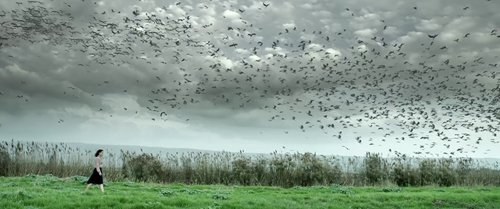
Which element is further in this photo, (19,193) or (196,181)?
(196,181)

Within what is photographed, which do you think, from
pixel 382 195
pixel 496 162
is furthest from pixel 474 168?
pixel 382 195

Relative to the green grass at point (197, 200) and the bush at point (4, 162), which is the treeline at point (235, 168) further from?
the green grass at point (197, 200)

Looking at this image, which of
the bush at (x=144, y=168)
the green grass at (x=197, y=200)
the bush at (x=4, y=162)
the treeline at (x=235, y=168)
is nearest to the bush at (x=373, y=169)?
the treeline at (x=235, y=168)

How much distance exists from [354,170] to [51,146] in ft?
84.9

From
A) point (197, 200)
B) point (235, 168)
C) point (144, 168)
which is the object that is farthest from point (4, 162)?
point (197, 200)

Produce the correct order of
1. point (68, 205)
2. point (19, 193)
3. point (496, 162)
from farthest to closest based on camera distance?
point (496, 162) < point (19, 193) < point (68, 205)

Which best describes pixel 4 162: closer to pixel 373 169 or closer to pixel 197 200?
pixel 197 200

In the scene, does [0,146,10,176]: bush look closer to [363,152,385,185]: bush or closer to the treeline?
the treeline

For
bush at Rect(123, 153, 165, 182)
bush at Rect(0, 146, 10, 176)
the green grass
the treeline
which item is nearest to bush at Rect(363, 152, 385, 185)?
the treeline

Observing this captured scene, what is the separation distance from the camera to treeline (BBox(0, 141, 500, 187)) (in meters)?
41.0

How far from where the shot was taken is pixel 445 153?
4372 centimetres

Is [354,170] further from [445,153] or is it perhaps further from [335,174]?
[445,153]

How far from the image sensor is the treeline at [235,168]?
135 ft

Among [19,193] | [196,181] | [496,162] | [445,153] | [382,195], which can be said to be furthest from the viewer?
[496,162]
